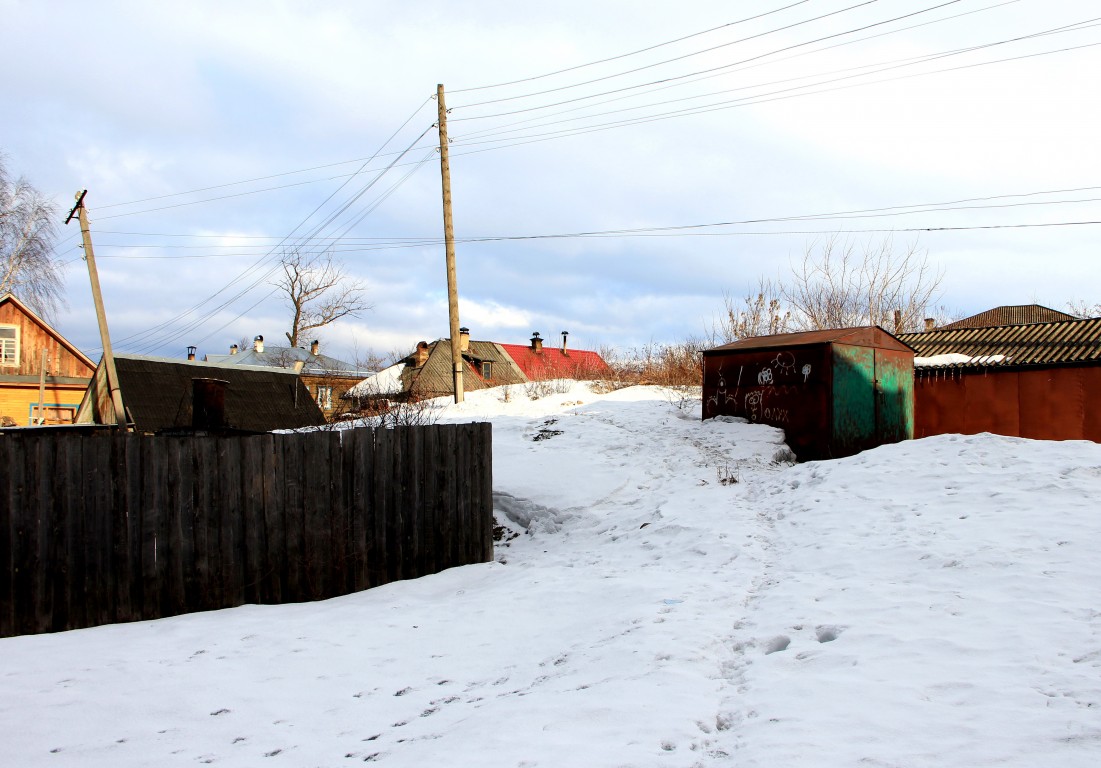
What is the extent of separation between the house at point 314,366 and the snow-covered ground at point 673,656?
36680 mm

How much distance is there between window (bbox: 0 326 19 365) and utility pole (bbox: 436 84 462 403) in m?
21.7

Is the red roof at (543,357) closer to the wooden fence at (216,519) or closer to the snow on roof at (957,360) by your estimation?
the snow on roof at (957,360)

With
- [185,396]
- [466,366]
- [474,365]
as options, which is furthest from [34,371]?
[474,365]

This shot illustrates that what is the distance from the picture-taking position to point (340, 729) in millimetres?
3680

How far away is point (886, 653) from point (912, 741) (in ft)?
3.75

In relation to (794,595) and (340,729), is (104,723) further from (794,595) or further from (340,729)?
(794,595)

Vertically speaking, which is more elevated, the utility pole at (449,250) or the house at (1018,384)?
the utility pole at (449,250)

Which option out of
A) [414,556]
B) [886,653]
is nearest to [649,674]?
[886,653]

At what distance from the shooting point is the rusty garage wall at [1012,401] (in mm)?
15859

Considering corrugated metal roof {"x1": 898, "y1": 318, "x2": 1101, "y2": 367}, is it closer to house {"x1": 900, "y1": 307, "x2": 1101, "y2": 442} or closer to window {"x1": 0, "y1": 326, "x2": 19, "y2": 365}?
house {"x1": 900, "y1": 307, "x2": 1101, "y2": 442}

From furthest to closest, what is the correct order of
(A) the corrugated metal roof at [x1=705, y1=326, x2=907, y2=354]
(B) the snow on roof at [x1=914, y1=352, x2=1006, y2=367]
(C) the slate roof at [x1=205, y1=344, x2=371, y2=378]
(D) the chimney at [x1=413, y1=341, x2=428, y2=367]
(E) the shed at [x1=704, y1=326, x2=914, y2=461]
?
(C) the slate roof at [x1=205, y1=344, x2=371, y2=378], (D) the chimney at [x1=413, y1=341, x2=428, y2=367], (B) the snow on roof at [x1=914, y1=352, x2=1006, y2=367], (A) the corrugated metal roof at [x1=705, y1=326, x2=907, y2=354], (E) the shed at [x1=704, y1=326, x2=914, y2=461]

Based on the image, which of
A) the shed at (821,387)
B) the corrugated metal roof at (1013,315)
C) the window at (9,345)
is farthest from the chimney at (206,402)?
the corrugated metal roof at (1013,315)

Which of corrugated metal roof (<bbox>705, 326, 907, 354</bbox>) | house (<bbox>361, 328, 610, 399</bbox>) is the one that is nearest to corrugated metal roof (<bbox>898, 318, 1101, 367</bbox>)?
corrugated metal roof (<bbox>705, 326, 907, 354</bbox>)

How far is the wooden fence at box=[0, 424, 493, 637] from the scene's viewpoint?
5234 millimetres
